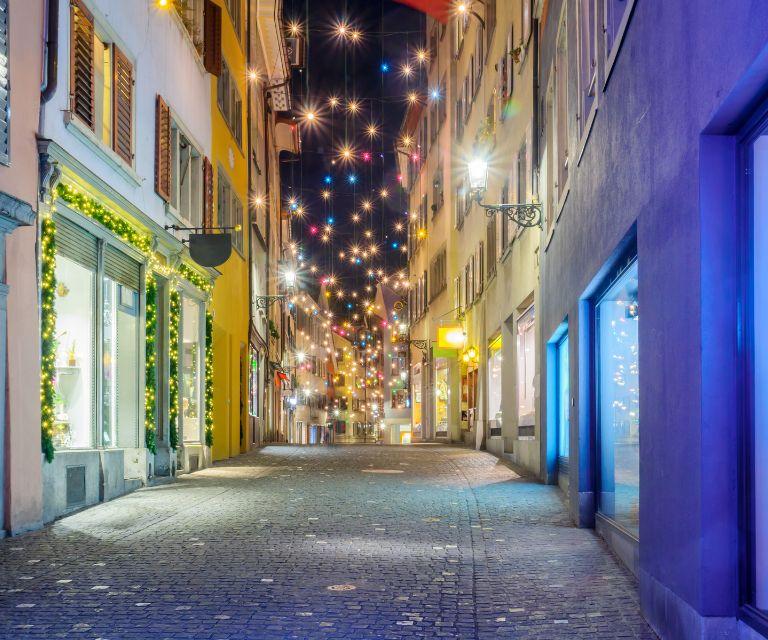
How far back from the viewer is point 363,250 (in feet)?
193

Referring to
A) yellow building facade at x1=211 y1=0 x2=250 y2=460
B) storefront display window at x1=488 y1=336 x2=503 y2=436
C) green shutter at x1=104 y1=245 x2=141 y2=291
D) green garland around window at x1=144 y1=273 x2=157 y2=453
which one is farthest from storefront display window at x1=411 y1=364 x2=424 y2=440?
green shutter at x1=104 y1=245 x2=141 y2=291

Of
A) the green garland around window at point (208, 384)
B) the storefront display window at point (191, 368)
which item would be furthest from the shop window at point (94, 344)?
the green garland around window at point (208, 384)

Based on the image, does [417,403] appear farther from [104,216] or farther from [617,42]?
[617,42]

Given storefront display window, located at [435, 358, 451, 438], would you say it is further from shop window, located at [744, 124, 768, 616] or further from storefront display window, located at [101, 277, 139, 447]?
shop window, located at [744, 124, 768, 616]

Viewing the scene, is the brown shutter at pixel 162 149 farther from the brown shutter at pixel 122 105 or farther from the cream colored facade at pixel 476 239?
the cream colored facade at pixel 476 239

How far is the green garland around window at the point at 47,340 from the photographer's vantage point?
1097cm

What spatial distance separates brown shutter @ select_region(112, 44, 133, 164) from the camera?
14297mm

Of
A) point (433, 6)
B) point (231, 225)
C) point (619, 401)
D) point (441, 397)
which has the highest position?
point (433, 6)

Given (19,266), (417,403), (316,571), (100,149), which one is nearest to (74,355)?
(100,149)

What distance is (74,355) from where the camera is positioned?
43.1 ft

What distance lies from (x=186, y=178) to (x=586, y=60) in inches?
427

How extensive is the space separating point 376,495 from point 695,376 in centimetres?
938

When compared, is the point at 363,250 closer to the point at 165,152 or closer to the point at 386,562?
the point at 165,152

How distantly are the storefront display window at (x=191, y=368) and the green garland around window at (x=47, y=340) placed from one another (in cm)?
770
